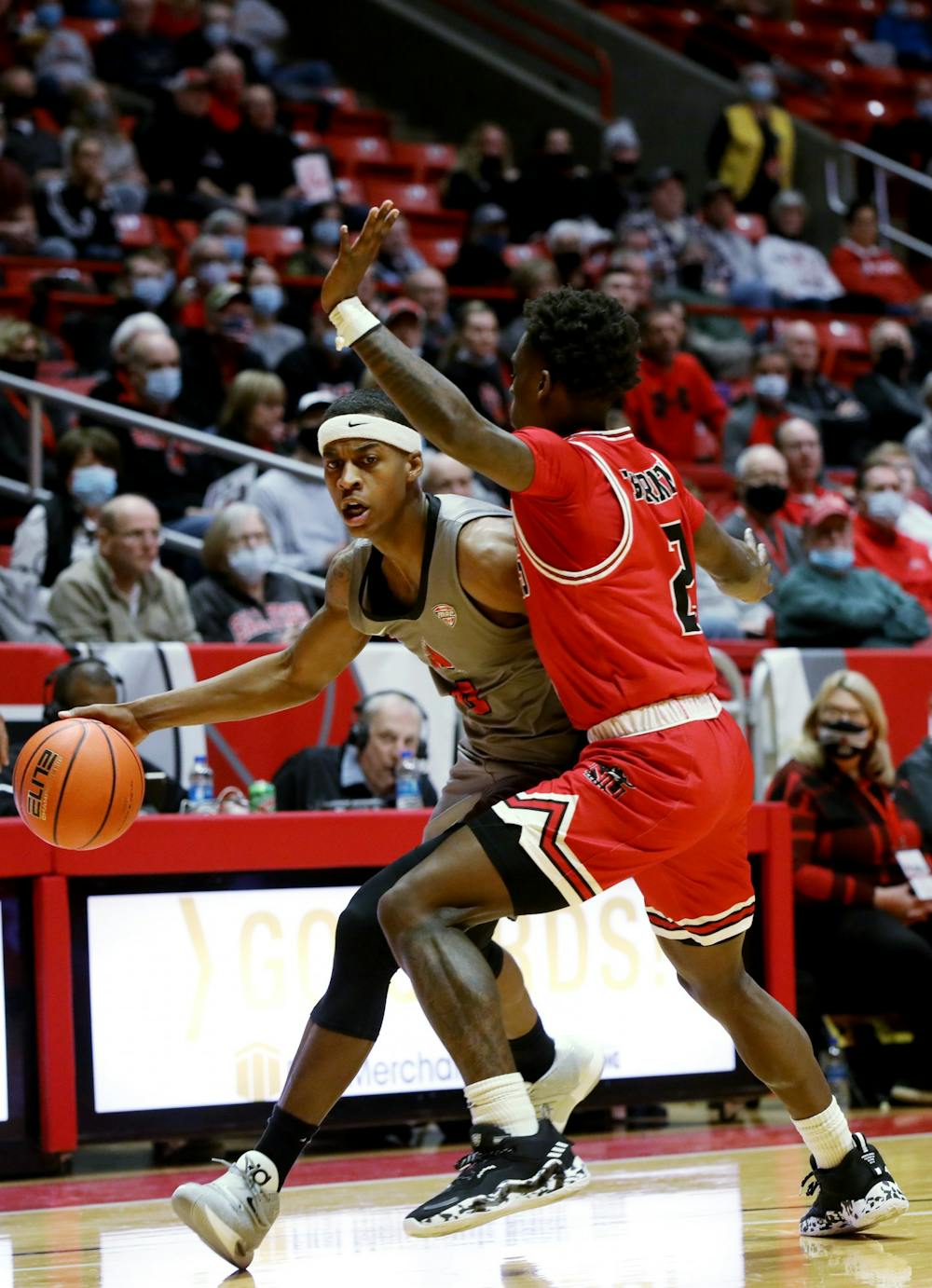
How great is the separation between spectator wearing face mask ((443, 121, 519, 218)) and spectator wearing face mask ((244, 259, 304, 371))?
4.28 m

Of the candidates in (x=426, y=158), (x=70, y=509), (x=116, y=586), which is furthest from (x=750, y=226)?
(x=116, y=586)

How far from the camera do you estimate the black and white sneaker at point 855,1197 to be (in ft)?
14.4

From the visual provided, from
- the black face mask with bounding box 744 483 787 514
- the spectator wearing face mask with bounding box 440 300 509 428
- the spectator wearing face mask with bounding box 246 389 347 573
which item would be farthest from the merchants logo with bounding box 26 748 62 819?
the spectator wearing face mask with bounding box 440 300 509 428

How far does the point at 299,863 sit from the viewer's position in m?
6.32

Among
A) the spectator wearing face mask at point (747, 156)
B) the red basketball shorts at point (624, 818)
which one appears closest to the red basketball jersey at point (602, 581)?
the red basketball shorts at point (624, 818)

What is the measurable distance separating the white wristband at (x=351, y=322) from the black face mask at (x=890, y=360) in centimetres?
1037

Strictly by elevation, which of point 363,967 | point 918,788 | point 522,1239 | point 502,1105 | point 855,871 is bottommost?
point 522,1239

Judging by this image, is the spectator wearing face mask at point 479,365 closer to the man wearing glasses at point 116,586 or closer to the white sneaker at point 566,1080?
the man wearing glasses at point 116,586

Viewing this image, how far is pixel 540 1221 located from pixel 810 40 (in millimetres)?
16931

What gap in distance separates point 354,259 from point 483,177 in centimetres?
1216

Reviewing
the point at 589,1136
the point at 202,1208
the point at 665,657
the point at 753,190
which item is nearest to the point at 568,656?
the point at 665,657

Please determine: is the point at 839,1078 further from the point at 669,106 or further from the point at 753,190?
the point at 669,106

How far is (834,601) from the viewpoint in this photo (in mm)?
8969

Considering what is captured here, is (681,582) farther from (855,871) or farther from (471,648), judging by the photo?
(855,871)
